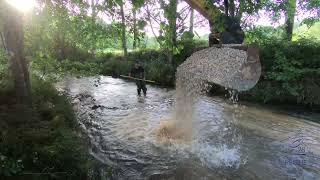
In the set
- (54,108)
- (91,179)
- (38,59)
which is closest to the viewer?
(91,179)

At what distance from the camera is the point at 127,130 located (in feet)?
39.4

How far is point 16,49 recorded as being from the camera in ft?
31.1

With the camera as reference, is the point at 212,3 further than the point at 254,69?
No

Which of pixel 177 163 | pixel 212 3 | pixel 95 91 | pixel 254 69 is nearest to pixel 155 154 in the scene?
pixel 177 163

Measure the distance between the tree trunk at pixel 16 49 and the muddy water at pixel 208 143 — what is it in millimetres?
2510

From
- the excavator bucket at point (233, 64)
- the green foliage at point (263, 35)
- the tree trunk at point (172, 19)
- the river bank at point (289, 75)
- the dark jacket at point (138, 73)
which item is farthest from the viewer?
the dark jacket at point (138, 73)

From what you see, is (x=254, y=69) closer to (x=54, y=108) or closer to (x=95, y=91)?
(x=54, y=108)

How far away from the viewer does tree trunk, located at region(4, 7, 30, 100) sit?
911 centimetres

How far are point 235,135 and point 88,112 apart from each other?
20.3 feet

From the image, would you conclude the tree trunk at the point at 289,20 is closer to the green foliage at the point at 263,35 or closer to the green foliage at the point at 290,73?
the green foliage at the point at 263,35

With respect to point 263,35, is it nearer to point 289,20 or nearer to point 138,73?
point 138,73

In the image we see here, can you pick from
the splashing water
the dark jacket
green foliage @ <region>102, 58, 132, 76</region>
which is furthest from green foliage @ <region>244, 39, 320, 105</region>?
green foliage @ <region>102, 58, 132, 76</region>

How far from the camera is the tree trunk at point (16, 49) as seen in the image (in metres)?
9.11

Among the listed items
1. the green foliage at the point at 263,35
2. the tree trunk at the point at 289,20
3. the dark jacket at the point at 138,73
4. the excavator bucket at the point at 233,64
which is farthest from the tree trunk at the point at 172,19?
the tree trunk at the point at 289,20
